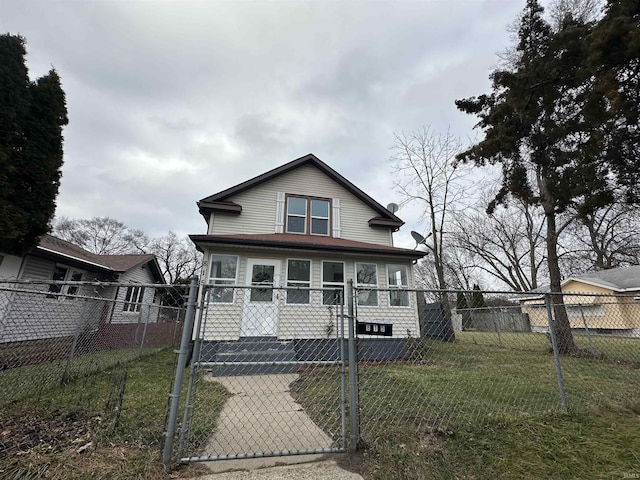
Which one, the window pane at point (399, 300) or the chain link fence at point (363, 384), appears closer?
the chain link fence at point (363, 384)

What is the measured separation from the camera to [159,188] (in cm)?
2403

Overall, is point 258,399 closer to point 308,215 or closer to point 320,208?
point 308,215

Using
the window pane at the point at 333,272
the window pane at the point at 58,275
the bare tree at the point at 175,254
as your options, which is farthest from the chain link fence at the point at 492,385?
the bare tree at the point at 175,254

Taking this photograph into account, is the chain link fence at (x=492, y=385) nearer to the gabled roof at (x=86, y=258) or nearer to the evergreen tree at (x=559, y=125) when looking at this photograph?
the evergreen tree at (x=559, y=125)

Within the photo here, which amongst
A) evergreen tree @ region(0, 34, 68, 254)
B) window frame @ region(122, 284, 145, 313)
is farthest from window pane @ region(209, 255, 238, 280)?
window frame @ region(122, 284, 145, 313)

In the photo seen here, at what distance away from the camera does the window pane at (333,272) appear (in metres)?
9.65

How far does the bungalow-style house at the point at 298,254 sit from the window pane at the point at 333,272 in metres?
0.04

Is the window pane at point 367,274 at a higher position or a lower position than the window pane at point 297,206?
lower

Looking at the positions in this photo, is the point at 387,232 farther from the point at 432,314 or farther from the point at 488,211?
the point at 432,314

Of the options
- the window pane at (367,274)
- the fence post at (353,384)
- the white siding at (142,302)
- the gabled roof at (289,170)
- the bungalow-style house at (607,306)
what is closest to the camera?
the fence post at (353,384)

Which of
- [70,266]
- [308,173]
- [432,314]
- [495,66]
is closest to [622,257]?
[432,314]

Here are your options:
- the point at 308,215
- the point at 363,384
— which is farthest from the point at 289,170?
the point at 363,384

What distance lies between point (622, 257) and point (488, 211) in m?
23.9

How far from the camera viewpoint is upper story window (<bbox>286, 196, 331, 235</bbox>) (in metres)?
11.2
